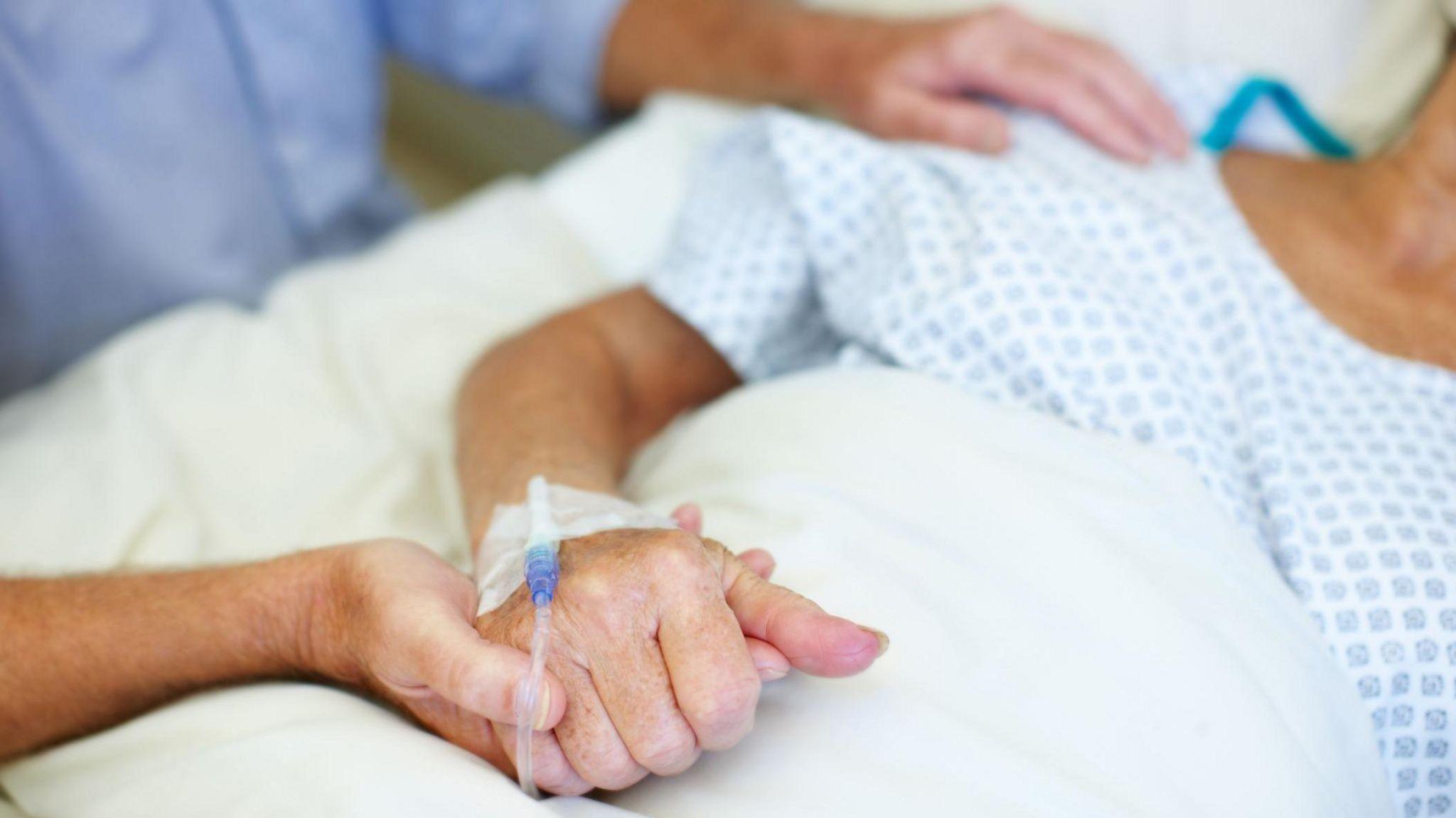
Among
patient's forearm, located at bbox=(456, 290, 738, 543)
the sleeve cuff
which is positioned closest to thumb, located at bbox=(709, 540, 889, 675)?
patient's forearm, located at bbox=(456, 290, 738, 543)

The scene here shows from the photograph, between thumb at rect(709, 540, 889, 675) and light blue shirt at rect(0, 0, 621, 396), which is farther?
light blue shirt at rect(0, 0, 621, 396)

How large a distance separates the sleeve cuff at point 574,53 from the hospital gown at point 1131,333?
507mm

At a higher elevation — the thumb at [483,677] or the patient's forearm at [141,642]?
the thumb at [483,677]

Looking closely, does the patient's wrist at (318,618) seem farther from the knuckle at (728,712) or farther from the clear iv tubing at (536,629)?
the knuckle at (728,712)

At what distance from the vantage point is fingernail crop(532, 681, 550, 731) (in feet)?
2.02

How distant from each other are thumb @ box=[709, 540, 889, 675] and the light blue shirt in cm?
93

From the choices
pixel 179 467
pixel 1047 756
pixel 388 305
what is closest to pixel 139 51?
pixel 388 305

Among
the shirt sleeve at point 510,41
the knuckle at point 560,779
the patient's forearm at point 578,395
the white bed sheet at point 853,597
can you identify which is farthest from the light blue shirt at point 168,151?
the knuckle at point 560,779

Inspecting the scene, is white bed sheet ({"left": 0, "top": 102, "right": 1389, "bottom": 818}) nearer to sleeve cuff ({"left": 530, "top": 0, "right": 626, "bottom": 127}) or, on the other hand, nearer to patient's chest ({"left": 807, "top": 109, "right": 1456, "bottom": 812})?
patient's chest ({"left": 807, "top": 109, "right": 1456, "bottom": 812})

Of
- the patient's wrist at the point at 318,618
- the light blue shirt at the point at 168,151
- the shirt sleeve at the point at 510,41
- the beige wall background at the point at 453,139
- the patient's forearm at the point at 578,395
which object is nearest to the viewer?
the patient's wrist at the point at 318,618

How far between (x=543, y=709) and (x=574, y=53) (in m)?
1.16

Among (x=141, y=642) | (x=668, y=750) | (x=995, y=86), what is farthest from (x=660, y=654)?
(x=995, y=86)

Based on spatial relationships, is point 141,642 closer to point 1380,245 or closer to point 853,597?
point 853,597

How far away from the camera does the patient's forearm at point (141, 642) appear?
0.76 metres
